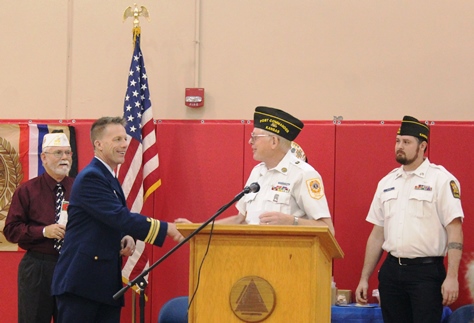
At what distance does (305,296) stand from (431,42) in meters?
3.37

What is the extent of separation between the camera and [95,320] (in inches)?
183

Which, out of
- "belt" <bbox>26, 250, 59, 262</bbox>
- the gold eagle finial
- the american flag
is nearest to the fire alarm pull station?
the american flag

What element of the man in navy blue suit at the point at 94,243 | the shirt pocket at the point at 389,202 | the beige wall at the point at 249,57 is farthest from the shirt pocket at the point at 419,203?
the man in navy blue suit at the point at 94,243

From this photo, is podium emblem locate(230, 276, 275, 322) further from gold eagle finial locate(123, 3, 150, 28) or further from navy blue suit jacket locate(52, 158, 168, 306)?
gold eagle finial locate(123, 3, 150, 28)

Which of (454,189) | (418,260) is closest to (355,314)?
(418,260)

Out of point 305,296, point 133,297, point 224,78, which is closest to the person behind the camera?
point 305,296

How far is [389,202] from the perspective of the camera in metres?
5.54

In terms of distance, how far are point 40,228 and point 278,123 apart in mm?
1955

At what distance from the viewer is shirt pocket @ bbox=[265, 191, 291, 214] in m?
4.55

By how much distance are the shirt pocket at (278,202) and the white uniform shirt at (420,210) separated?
1.17 m

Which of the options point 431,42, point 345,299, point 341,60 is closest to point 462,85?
point 431,42

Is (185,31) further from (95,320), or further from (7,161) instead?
(95,320)

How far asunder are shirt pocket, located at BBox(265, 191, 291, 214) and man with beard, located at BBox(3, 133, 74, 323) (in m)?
1.69

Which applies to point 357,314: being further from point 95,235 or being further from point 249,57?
point 249,57
